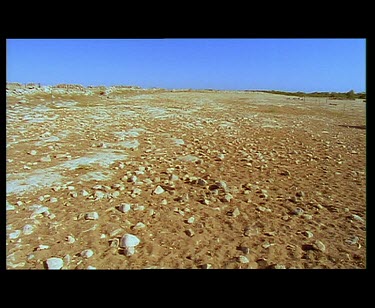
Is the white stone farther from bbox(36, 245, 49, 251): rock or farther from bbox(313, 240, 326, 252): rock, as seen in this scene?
bbox(36, 245, 49, 251): rock

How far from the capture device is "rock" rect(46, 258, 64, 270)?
2.82 metres

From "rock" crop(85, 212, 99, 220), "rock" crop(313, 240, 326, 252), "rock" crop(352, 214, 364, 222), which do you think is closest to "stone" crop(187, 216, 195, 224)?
"rock" crop(85, 212, 99, 220)

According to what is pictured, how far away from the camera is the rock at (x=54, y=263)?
282 centimetres

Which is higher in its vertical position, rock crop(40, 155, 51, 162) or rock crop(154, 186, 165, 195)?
rock crop(40, 155, 51, 162)

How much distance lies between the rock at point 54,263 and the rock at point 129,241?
63 cm

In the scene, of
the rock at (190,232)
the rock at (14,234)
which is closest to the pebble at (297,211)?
the rock at (190,232)

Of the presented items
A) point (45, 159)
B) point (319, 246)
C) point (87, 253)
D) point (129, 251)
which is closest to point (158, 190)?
point (129, 251)

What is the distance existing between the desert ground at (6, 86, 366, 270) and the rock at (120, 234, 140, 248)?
0.04 feet

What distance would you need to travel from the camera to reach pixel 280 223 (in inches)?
154

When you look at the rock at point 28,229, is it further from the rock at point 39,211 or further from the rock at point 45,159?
the rock at point 45,159
